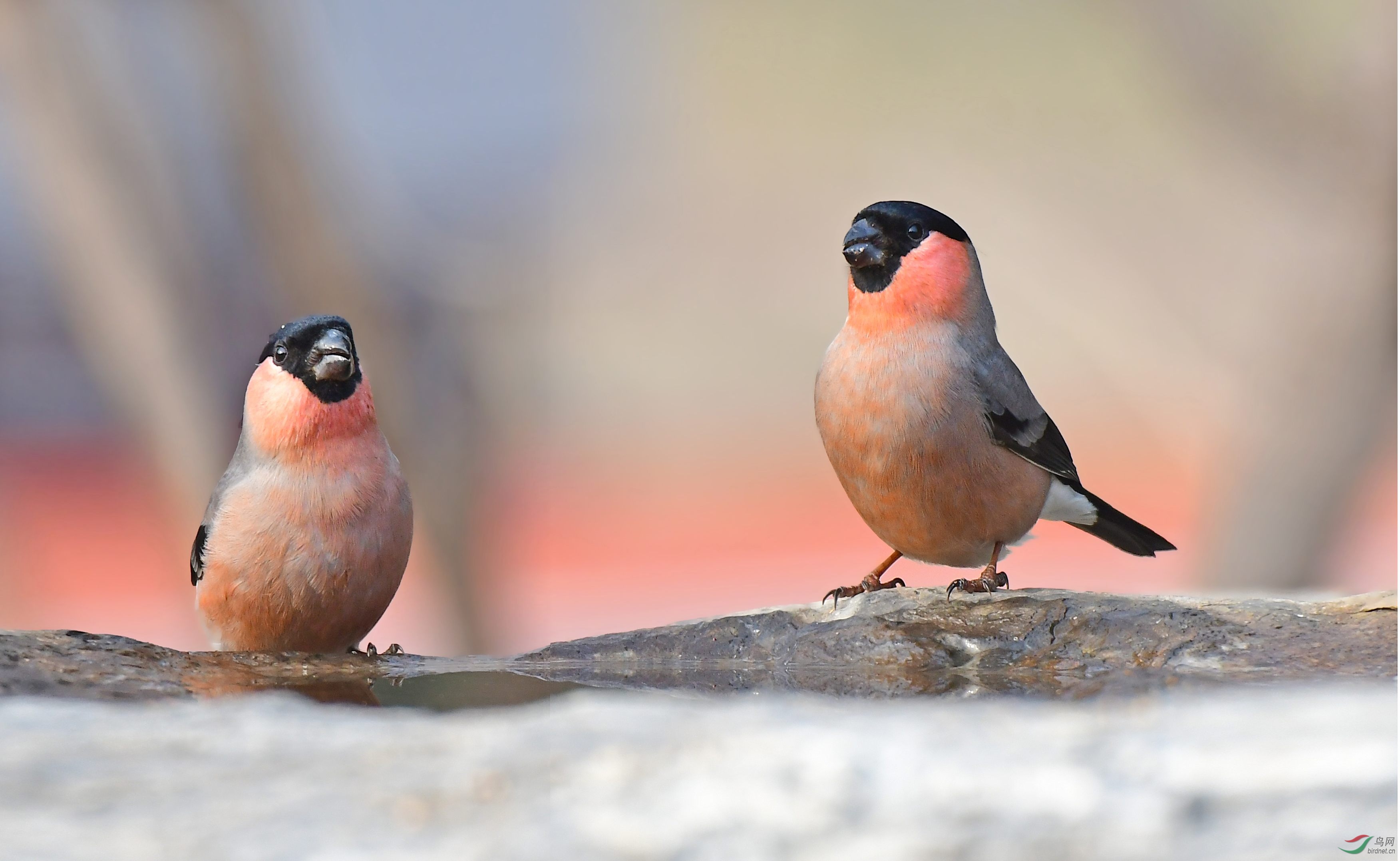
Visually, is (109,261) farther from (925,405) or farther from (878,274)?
(925,405)

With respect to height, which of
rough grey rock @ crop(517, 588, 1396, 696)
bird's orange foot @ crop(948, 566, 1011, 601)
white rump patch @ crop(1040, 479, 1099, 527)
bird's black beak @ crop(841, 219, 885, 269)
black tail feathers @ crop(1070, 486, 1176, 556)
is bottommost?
rough grey rock @ crop(517, 588, 1396, 696)

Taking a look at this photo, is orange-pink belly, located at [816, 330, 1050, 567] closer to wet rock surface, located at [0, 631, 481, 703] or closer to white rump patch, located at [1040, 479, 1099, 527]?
white rump patch, located at [1040, 479, 1099, 527]

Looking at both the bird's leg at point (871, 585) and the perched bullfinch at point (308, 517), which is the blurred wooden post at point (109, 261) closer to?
the perched bullfinch at point (308, 517)

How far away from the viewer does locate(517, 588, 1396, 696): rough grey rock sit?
3.20 m

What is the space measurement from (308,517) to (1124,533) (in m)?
2.81

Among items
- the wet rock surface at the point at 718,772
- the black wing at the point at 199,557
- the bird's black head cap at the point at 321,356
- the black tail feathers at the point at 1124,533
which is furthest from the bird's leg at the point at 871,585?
the black wing at the point at 199,557

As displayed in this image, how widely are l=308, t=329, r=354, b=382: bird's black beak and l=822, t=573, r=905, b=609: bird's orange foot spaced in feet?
4.85

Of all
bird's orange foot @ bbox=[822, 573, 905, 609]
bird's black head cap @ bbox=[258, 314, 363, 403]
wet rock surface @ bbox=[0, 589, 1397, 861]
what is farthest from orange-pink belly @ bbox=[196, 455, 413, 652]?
bird's orange foot @ bbox=[822, 573, 905, 609]

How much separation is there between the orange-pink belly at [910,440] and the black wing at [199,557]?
1752 mm

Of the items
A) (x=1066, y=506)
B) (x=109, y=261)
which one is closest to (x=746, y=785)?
(x=1066, y=506)

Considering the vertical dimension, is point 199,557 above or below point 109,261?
below

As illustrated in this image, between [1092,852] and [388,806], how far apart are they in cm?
99

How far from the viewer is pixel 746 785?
2059mm

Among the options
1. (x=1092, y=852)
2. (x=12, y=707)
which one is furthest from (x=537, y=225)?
(x=1092, y=852)
